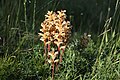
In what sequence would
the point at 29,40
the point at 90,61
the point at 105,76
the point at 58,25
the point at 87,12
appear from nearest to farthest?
the point at 58,25 → the point at 105,76 → the point at 90,61 → the point at 29,40 → the point at 87,12

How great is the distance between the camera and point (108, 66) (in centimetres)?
318

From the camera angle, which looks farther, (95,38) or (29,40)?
(95,38)

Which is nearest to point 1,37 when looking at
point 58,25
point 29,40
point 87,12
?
point 29,40

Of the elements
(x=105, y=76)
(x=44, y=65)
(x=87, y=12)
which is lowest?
(x=105, y=76)

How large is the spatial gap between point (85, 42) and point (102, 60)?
Result: 421 mm

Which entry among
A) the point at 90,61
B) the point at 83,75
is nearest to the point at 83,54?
the point at 90,61

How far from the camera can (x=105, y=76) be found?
3.02 metres

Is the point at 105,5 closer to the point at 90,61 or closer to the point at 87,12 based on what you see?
the point at 87,12

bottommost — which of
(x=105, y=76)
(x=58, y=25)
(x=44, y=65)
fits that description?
(x=105, y=76)

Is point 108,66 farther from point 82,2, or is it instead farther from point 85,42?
point 82,2

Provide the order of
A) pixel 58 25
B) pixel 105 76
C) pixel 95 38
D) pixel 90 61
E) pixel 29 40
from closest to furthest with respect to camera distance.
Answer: pixel 58 25, pixel 105 76, pixel 90 61, pixel 29 40, pixel 95 38

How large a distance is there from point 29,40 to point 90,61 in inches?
30.9

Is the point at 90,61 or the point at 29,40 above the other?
the point at 29,40

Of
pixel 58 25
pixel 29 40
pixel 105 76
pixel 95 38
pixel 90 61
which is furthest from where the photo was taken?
pixel 95 38
